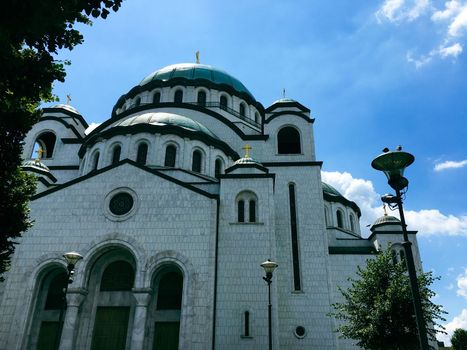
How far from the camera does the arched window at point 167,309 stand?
1633 centimetres

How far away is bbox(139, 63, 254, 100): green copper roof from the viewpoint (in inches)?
1280

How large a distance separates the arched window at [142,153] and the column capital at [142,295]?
8.18 m

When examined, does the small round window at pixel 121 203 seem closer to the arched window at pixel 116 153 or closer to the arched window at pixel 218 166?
the arched window at pixel 116 153

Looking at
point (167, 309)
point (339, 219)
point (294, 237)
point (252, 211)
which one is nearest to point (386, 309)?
point (252, 211)

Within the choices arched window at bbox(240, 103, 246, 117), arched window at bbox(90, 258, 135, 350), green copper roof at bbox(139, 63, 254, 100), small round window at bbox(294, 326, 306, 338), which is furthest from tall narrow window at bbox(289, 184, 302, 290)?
green copper roof at bbox(139, 63, 254, 100)

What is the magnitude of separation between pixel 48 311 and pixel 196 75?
21539mm

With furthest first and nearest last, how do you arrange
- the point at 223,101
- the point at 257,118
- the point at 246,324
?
the point at 257,118, the point at 223,101, the point at 246,324

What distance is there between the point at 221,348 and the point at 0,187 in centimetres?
1006

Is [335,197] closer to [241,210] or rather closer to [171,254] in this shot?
[241,210]

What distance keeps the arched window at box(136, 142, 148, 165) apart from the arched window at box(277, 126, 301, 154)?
28.7 ft

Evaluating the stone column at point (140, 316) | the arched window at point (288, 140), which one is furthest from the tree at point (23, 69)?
the arched window at point (288, 140)

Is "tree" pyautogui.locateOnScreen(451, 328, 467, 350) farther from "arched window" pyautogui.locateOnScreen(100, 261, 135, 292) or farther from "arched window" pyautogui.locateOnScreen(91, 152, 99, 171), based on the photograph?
"arched window" pyautogui.locateOnScreen(91, 152, 99, 171)

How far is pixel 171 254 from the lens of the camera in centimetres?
1697

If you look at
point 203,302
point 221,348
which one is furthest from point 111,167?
point 221,348
